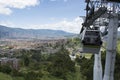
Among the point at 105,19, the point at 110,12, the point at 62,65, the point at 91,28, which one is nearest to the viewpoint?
the point at 110,12

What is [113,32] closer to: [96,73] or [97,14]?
[97,14]

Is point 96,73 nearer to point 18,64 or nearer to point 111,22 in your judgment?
point 111,22

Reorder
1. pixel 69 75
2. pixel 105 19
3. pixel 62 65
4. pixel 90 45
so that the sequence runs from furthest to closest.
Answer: pixel 62 65
pixel 69 75
pixel 90 45
pixel 105 19

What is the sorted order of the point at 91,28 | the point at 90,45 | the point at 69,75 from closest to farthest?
the point at 90,45
the point at 91,28
the point at 69,75

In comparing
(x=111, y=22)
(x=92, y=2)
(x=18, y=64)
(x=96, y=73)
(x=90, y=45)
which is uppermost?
(x=92, y=2)

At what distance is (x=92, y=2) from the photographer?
15.7 m

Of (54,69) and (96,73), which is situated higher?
(96,73)

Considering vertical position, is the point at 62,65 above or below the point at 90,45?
below

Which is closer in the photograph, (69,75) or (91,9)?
(91,9)

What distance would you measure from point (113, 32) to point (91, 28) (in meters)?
3.56

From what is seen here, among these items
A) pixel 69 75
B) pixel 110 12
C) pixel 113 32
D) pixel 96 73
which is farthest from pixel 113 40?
pixel 69 75

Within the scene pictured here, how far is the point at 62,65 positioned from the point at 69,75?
744 centimetres

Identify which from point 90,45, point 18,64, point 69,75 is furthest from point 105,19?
point 18,64

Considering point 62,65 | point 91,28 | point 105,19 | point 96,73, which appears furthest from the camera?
point 62,65
